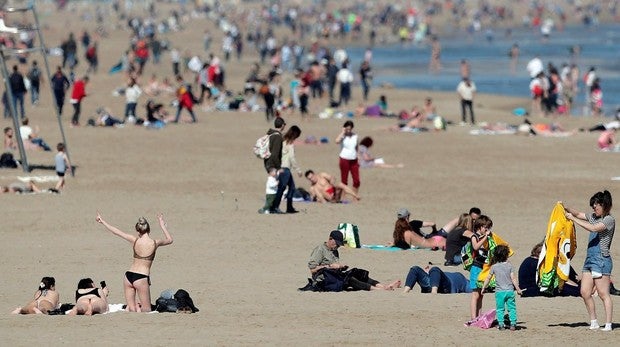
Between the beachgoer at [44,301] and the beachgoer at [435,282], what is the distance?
12.4ft

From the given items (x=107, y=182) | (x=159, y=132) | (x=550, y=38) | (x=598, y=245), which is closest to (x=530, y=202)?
(x=107, y=182)

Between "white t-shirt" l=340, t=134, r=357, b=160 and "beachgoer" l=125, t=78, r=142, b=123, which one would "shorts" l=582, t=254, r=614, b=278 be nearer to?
"white t-shirt" l=340, t=134, r=357, b=160

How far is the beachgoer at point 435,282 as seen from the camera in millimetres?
16000

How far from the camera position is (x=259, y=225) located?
21188 millimetres

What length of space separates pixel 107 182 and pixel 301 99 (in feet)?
39.5

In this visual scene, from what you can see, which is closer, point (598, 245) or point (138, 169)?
point (598, 245)

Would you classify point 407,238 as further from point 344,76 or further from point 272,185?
point 344,76

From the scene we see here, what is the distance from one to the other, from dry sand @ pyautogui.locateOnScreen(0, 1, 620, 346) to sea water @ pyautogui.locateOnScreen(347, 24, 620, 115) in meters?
11.4

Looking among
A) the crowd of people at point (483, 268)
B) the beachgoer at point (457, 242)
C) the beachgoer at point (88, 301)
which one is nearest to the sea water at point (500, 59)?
the crowd of people at point (483, 268)

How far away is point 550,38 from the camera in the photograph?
86500 mm

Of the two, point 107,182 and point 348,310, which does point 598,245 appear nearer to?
point 348,310

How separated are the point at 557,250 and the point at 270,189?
336 inches

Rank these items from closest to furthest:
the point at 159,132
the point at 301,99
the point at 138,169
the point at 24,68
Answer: the point at 138,169, the point at 159,132, the point at 301,99, the point at 24,68

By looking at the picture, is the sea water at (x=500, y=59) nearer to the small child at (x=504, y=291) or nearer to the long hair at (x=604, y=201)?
the small child at (x=504, y=291)
